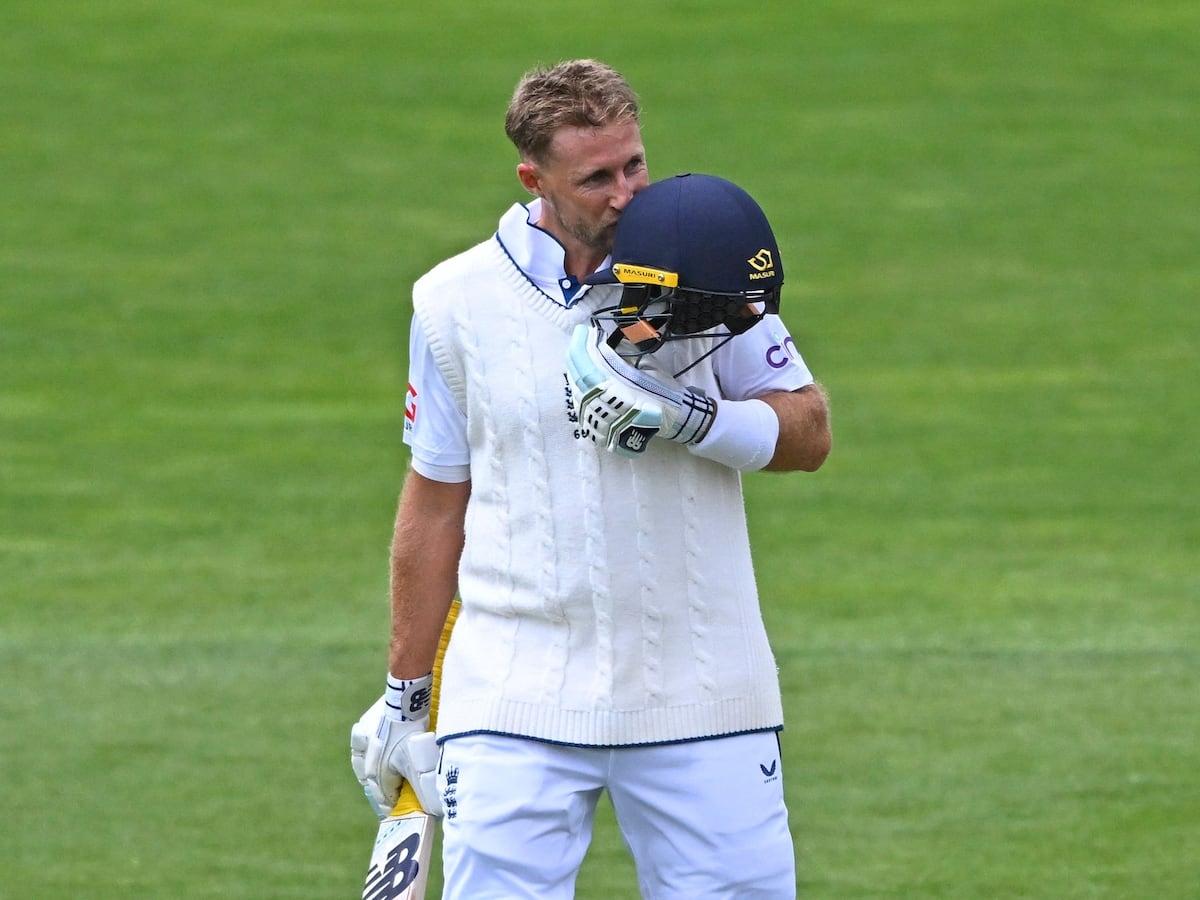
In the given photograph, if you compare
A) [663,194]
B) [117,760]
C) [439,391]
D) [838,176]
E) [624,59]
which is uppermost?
[624,59]

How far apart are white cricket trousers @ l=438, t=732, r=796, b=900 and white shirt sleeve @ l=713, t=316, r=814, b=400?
2.32 ft

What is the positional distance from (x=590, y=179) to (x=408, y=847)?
155cm

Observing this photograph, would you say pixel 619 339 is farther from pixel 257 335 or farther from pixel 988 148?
pixel 988 148

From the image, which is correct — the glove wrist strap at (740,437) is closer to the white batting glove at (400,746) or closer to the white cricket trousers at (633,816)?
the white cricket trousers at (633,816)

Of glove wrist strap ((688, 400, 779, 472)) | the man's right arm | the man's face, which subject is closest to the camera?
glove wrist strap ((688, 400, 779, 472))

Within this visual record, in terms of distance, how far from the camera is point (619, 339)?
13.8 ft

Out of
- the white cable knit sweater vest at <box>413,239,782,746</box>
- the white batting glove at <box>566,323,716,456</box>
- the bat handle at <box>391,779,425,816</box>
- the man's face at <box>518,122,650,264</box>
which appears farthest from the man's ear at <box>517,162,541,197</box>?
the bat handle at <box>391,779,425,816</box>

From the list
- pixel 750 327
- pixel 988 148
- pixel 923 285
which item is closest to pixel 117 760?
pixel 750 327

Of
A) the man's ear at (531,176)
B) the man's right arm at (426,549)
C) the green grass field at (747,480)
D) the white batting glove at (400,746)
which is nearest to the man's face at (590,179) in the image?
the man's ear at (531,176)

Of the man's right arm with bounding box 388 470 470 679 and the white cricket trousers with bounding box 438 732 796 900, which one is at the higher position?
the man's right arm with bounding box 388 470 470 679

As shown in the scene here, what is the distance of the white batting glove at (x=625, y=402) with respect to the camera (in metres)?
4.07

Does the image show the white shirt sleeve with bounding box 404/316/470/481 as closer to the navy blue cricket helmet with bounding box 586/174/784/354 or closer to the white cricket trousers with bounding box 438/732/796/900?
the navy blue cricket helmet with bounding box 586/174/784/354

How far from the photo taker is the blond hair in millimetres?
4285

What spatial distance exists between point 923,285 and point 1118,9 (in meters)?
5.87
